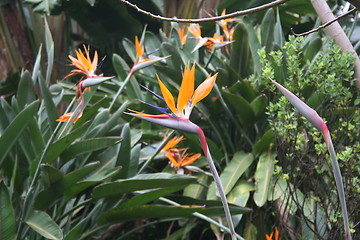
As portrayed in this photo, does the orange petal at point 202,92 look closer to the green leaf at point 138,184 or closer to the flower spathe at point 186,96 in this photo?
the flower spathe at point 186,96

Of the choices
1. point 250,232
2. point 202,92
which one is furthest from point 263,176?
point 202,92

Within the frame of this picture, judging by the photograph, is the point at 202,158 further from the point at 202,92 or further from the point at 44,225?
the point at 202,92

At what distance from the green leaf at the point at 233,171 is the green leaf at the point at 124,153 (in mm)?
366

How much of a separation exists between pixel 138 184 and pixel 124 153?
15 centimetres

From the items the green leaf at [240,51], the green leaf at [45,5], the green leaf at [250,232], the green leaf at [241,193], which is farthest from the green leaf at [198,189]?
the green leaf at [45,5]

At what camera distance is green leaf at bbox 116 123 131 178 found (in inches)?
67.4

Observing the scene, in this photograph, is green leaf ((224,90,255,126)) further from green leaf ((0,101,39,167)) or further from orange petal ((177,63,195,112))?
orange petal ((177,63,195,112))

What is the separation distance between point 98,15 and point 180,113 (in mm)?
3257

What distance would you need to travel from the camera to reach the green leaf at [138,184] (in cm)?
165

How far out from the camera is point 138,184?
1.66m

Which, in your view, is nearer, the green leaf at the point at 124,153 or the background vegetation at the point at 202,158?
the background vegetation at the point at 202,158

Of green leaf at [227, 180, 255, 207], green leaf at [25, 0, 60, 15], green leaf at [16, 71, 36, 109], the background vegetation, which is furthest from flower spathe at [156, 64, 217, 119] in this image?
green leaf at [25, 0, 60, 15]

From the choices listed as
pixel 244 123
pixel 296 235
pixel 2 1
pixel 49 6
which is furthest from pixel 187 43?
pixel 2 1

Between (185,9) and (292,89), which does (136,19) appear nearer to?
(185,9)
